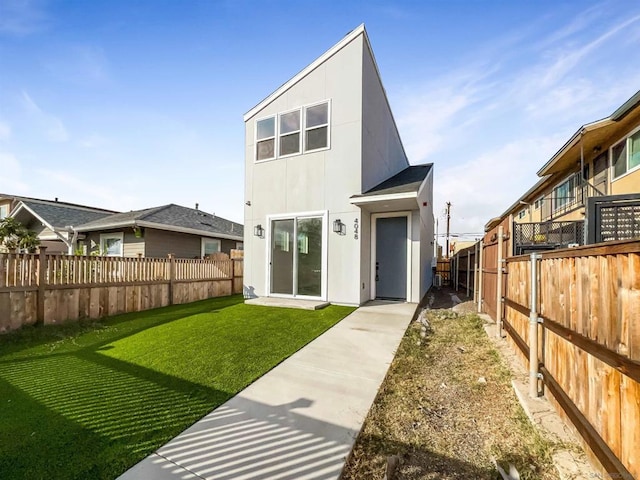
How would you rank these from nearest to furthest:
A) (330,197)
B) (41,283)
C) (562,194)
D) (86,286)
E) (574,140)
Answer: (41,283) → (86,286) → (330,197) → (574,140) → (562,194)

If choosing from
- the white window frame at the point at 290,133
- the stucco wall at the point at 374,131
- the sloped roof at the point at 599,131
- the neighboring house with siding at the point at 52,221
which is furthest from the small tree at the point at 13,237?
the sloped roof at the point at 599,131

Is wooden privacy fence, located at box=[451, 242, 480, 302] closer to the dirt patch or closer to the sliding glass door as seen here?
the sliding glass door

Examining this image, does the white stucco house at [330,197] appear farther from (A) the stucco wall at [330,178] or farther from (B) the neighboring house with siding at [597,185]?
(B) the neighboring house with siding at [597,185]

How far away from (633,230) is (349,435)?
15.9ft

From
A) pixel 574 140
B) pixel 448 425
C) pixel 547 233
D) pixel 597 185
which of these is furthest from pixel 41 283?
pixel 597 185

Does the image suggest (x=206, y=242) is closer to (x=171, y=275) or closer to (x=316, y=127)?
(x=171, y=275)

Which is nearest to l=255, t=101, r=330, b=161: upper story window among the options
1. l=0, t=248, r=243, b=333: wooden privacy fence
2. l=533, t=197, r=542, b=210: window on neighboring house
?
l=0, t=248, r=243, b=333: wooden privacy fence

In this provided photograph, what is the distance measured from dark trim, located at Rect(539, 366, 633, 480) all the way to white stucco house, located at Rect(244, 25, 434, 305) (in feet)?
16.0

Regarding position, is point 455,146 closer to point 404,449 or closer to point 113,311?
point 404,449

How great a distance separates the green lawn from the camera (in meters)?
2.17

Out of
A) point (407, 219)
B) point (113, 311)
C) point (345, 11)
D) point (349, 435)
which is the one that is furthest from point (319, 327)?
point (345, 11)

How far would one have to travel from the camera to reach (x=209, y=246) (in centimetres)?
1416

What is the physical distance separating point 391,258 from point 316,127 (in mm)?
4323

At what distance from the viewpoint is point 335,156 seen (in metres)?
7.73
